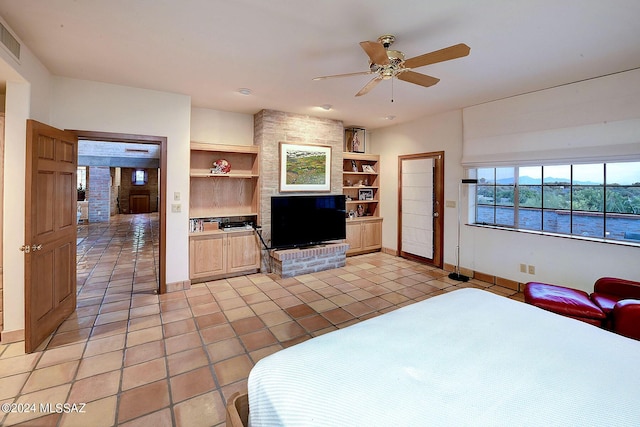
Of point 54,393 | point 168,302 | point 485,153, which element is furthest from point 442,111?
point 54,393

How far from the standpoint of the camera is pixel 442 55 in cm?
210

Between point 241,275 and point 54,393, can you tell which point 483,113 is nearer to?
point 241,275

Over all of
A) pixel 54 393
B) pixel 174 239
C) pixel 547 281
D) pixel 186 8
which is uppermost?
pixel 186 8

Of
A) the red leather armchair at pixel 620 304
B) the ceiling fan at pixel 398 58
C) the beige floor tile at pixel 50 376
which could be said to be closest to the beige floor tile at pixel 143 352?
the beige floor tile at pixel 50 376

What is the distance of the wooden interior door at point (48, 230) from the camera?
8.05ft

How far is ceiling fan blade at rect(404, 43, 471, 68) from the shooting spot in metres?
1.98

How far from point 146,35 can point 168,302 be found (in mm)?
2976

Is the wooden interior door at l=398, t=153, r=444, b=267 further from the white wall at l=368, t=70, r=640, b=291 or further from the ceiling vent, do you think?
the ceiling vent

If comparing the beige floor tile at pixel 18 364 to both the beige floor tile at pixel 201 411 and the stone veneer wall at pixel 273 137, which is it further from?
the stone veneer wall at pixel 273 137

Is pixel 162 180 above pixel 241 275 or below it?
above

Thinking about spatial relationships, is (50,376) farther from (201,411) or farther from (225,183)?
(225,183)

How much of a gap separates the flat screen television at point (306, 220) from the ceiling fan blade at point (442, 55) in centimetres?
296

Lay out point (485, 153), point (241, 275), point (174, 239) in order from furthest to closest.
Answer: point (241, 275)
point (485, 153)
point (174, 239)

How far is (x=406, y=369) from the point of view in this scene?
125 centimetres
